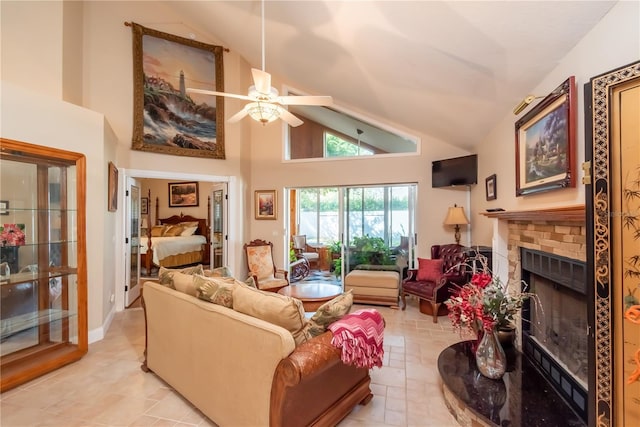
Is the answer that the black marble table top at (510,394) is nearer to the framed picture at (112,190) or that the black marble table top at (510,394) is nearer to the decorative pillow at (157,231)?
the framed picture at (112,190)

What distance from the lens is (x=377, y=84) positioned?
3.61m

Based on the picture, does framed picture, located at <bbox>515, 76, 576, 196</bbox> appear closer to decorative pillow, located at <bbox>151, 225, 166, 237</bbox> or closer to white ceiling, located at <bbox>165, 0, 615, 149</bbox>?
white ceiling, located at <bbox>165, 0, 615, 149</bbox>

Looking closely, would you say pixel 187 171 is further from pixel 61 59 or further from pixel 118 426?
pixel 118 426

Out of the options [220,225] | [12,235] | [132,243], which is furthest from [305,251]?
[12,235]

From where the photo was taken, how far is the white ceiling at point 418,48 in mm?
1806

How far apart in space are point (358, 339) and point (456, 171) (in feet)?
11.8

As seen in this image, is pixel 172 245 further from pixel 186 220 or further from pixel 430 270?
pixel 430 270

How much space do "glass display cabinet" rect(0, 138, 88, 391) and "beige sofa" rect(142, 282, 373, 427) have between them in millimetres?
1241

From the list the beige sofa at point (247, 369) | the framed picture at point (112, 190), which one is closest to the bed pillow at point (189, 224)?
the framed picture at point (112, 190)

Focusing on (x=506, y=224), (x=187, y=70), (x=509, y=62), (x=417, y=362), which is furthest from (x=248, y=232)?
(x=509, y=62)

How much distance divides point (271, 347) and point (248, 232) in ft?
14.7

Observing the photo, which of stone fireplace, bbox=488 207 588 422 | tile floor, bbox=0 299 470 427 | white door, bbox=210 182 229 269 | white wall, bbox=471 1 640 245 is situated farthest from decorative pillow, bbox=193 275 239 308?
white door, bbox=210 182 229 269

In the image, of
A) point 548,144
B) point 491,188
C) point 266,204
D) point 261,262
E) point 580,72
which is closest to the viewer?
point 580,72

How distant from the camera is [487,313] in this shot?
2.01m
